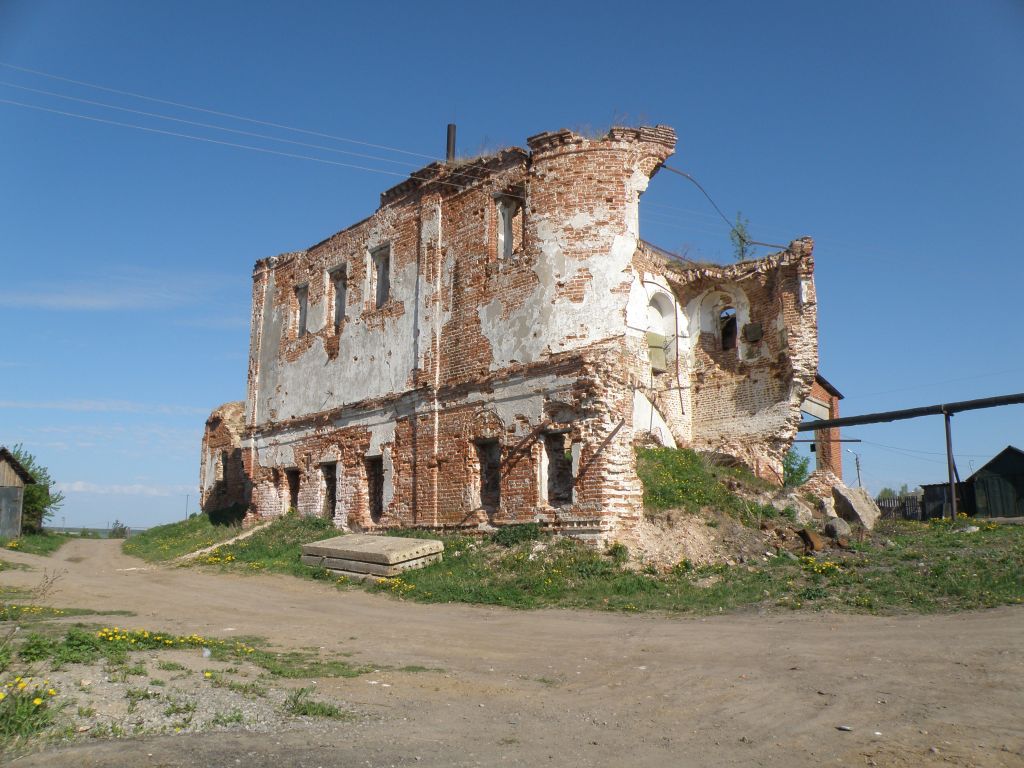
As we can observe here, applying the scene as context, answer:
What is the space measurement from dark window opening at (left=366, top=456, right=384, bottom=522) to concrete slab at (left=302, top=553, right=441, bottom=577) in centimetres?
362

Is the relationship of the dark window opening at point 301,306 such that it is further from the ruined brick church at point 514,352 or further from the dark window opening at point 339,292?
the dark window opening at point 339,292

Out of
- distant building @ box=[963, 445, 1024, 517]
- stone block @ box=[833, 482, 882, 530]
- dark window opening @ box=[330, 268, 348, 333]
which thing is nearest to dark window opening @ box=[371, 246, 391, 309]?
dark window opening @ box=[330, 268, 348, 333]

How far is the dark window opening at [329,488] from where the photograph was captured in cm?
2152

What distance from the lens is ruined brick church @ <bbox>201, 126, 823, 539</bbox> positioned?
621 inches

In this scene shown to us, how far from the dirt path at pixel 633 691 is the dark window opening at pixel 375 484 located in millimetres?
7722

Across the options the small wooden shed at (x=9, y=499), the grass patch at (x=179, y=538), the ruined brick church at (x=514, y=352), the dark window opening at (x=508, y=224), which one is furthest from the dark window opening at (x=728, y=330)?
the small wooden shed at (x=9, y=499)

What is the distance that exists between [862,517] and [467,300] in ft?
32.4

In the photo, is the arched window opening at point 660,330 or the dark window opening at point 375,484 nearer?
the dark window opening at point 375,484

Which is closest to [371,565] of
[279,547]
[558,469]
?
[558,469]

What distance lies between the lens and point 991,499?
88.2 ft

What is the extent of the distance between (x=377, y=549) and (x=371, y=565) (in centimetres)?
32

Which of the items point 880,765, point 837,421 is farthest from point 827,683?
point 837,421

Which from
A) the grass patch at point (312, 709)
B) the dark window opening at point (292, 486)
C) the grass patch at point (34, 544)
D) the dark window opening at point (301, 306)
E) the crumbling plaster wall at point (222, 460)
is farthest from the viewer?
the crumbling plaster wall at point (222, 460)

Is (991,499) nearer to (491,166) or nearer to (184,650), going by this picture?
(491,166)
